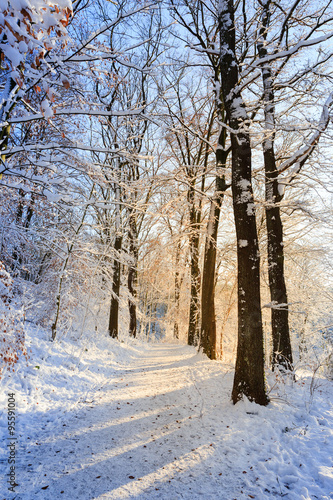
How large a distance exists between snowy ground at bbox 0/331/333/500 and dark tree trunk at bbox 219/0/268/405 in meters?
0.48

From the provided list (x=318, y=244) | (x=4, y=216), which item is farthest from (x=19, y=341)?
(x=318, y=244)

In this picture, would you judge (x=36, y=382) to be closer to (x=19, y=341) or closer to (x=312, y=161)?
(x=19, y=341)

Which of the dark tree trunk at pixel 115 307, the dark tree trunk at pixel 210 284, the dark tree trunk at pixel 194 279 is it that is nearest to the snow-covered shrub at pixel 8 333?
the dark tree trunk at pixel 210 284

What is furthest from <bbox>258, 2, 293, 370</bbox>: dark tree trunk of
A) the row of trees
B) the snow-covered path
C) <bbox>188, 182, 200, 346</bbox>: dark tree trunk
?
<bbox>188, 182, 200, 346</bbox>: dark tree trunk

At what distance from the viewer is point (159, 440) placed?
3455mm

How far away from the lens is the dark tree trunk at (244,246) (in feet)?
14.3

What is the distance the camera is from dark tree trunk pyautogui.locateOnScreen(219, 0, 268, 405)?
437 cm

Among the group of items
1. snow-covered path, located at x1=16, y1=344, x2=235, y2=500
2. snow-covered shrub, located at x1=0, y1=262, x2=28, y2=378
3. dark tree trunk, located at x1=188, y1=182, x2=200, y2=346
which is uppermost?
dark tree trunk, located at x1=188, y1=182, x2=200, y2=346

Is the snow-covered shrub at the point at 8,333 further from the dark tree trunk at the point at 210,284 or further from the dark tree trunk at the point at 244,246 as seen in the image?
the dark tree trunk at the point at 210,284

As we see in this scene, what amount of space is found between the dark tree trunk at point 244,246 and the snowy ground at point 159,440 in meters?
0.48

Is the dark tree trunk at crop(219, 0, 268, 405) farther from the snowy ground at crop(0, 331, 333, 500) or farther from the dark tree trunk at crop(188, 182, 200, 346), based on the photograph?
the dark tree trunk at crop(188, 182, 200, 346)

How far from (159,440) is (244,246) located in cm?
335

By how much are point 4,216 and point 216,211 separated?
21.7 ft

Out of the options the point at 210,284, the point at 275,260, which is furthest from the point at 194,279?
the point at 275,260
